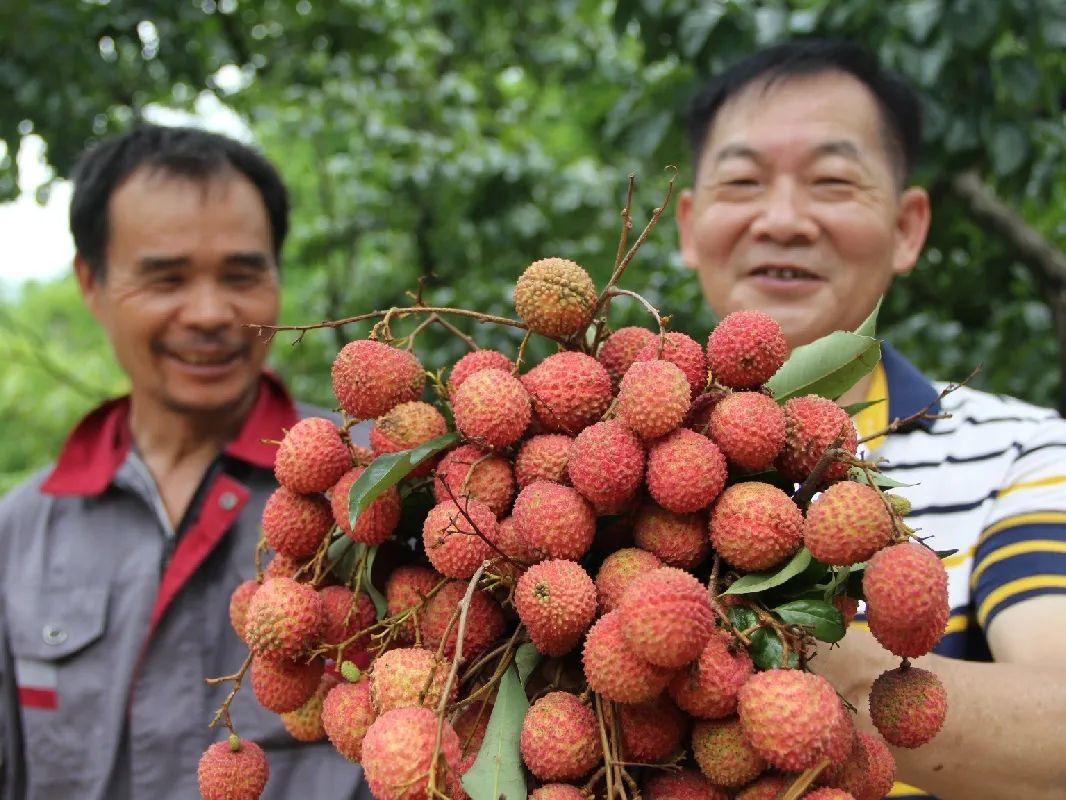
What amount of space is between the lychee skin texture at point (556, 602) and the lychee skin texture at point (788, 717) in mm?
143

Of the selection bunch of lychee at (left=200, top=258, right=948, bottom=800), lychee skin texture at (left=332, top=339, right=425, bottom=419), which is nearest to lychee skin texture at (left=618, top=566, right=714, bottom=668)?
bunch of lychee at (left=200, top=258, right=948, bottom=800)

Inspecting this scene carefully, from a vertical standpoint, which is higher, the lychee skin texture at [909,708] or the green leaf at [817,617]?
the green leaf at [817,617]

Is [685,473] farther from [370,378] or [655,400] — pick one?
[370,378]

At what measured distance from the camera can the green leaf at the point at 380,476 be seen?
31.1 inches

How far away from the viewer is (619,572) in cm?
76

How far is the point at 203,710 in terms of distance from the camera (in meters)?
1.71

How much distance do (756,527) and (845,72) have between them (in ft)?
3.78

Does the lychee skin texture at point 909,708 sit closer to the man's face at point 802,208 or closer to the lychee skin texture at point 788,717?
the lychee skin texture at point 788,717

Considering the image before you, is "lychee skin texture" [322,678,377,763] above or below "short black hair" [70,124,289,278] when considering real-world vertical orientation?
below

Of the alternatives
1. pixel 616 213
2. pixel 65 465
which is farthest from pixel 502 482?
pixel 616 213

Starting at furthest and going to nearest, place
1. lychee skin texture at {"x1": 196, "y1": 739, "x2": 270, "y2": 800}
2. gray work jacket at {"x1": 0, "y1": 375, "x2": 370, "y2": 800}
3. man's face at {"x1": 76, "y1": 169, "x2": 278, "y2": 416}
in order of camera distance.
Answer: man's face at {"x1": 76, "y1": 169, "x2": 278, "y2": 416}, gray work jacket at {"x1": 0, "y1": 375, "x2": 370, "y2": 800}, lychee skin texture at {"x1": 196, "y1": 739, "x2": 270, "y2": 800}

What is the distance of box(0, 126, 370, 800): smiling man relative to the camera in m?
1.71

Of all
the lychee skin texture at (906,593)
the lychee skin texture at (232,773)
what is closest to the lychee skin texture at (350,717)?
the lychee skin texture at (232,773)

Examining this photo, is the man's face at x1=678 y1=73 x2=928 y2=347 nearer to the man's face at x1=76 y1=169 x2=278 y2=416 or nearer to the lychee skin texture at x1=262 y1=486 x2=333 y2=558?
the lychee skin texture at x1=262 y1=486 x2=333 y2=558
